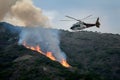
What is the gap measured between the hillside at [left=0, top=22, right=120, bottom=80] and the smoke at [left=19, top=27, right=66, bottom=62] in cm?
349

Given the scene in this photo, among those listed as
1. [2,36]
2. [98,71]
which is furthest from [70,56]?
[2,36]

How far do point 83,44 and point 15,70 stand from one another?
6467cm

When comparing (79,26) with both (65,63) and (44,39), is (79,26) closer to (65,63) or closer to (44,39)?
(65,63)

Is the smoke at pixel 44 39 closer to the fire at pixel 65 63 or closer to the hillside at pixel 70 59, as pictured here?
the hillside at pixel 70 59

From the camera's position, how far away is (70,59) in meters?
119

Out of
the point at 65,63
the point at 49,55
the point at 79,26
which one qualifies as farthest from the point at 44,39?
the point at 79,26

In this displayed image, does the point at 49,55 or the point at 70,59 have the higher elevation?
the point at 49,55

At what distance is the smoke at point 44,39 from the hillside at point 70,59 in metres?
3.49

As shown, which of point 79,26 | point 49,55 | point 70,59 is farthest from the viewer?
point 70,59

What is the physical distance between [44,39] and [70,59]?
2791 centimetres

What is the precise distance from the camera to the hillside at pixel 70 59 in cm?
7925

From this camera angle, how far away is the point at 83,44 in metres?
142

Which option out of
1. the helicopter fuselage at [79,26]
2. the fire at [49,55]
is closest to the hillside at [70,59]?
the fire at [49,55]

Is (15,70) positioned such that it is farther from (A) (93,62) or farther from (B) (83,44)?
(B) (83,44)
